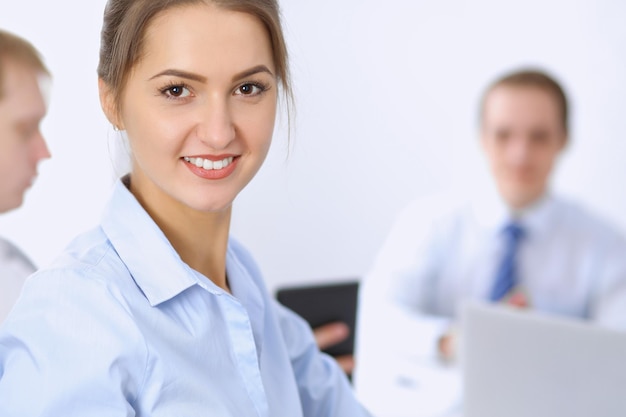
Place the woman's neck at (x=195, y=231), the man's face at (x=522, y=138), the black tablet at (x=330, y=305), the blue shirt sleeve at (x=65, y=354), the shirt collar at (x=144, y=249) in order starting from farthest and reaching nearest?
the man's face at (x=522, y=138), the black tablet at (x=330, y=305), the woman's neck at (x=195, y=231), the shirt collar at (x=144, y=249), the blue shirt sleeve at (x=65, y=354)

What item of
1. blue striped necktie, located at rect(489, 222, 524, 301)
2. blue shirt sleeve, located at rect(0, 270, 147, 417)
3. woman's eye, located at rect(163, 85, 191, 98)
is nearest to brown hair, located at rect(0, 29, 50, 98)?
woman's eye, located at rect(163, 85, 191, 98)

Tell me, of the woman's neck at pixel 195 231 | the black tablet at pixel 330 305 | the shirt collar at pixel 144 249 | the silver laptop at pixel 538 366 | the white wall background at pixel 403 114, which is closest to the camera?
the shirt collar at pixel 144 249

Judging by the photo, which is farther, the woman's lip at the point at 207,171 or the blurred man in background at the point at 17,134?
the blurred man in background at the point at 17,134

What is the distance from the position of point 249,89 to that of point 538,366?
34.8 inches

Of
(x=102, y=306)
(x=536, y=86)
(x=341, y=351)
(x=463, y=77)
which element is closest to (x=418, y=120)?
(x=463, y=77)

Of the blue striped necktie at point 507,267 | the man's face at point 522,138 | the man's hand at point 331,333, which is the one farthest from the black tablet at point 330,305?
the man's face at point 522,138

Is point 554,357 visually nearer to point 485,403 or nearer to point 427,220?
point 485,403

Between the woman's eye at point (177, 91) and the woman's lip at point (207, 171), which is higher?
the woman's eye at point (177, 91)

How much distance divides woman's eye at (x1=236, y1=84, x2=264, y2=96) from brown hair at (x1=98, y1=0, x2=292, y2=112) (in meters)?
0.08

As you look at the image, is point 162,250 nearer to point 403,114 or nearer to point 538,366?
point 538,366

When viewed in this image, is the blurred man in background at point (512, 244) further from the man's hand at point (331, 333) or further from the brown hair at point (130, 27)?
the brown hair at point (130, 27)

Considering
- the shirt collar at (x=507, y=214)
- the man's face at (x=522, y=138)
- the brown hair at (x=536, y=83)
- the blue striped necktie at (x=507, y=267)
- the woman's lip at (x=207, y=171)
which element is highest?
the woman's lip at (x=207, y=171)

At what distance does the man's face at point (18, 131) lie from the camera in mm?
1199

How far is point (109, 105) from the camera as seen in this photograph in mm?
1126
